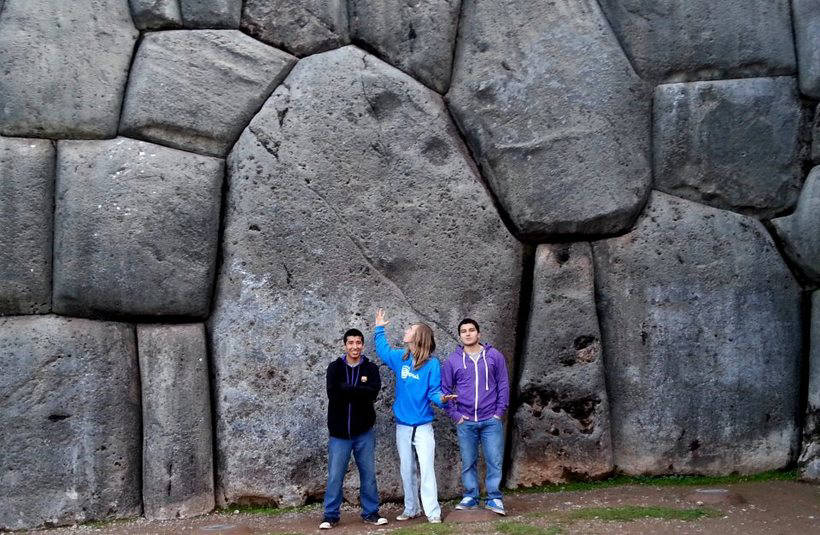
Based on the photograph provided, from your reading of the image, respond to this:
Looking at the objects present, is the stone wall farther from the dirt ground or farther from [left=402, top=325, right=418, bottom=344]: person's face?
[left=402, top=325, right=418, bottom=344]: person's face

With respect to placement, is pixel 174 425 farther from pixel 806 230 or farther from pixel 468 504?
pixel 806 230

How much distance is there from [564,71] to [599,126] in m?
0.58

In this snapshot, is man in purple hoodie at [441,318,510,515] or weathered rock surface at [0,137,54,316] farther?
weathered rock surface at [0,137,54,316]

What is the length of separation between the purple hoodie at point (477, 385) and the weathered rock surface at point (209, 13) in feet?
11.6

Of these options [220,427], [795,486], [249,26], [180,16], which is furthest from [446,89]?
[795,486]

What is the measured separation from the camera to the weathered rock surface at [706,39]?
7914 millimetres

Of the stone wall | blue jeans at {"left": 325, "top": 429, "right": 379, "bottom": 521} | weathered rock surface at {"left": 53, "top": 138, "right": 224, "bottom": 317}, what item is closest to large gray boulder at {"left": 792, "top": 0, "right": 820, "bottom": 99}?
the stone wall

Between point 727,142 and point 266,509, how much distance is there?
5.12 metres

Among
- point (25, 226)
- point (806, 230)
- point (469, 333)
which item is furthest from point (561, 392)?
point (25, 226)

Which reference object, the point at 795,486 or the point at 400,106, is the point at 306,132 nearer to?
the point at 400,106

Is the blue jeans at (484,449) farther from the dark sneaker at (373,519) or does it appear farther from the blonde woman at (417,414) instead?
the dark sneaker at (373,519)

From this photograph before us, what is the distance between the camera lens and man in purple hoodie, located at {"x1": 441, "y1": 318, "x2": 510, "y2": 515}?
22.2 feet

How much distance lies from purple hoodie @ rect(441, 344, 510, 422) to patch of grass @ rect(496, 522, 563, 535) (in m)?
0.86

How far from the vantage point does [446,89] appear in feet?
26.0
